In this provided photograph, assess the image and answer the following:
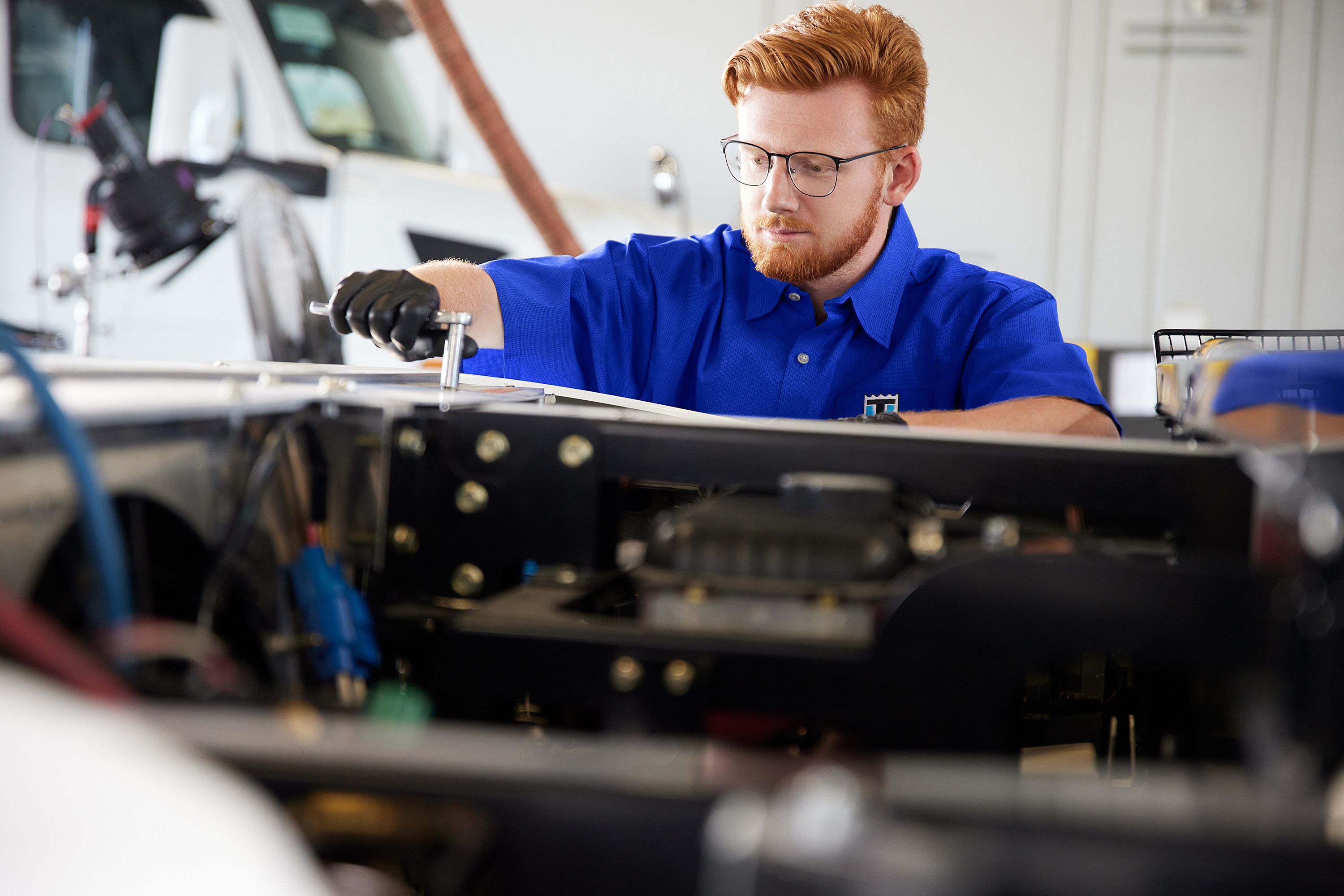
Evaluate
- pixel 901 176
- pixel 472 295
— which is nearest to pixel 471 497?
pixel 472 295

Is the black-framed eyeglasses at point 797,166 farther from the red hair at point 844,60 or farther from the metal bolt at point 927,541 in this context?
the metal bolt at point 927,541

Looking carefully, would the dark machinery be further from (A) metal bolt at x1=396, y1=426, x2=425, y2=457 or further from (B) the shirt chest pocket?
(B) the shirt chest pocket

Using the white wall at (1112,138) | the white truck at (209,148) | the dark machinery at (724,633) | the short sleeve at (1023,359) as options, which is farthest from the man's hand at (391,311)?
the white wall at (1112,138)

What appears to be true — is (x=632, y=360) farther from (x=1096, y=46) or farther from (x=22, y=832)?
(x=1096, y=46)

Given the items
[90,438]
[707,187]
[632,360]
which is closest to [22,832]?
[90,438]

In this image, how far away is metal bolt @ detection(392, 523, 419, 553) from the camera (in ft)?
2.09

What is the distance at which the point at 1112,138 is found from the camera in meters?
3.49

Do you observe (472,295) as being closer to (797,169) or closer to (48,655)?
(797,169)

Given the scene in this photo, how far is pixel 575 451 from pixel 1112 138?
3.40 meters

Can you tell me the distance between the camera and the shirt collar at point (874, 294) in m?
1.32

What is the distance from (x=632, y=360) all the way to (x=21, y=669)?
3.52 feet

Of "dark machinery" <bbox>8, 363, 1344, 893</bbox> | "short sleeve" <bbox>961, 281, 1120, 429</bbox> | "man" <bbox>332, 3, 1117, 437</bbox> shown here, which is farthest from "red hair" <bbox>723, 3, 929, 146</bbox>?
"dark machinery" <bbox>8, 363, 1344, 893</bbox>

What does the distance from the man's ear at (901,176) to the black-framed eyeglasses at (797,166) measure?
9cm

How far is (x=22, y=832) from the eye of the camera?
0.24m
